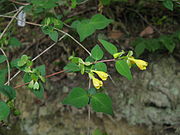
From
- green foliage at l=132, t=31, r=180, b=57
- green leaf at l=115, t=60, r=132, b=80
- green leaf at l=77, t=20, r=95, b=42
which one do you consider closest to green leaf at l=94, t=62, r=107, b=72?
green leaf at l=115, t=60, r=132, b=80

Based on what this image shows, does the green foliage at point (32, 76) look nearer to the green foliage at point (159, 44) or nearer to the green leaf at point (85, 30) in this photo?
the green leaf at point (85, 30)

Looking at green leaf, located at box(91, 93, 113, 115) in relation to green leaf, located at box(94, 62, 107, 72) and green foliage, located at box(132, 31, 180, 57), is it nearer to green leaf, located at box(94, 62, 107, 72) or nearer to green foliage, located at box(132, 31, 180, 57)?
green leaf, located at box(94, 62, 107, 72)

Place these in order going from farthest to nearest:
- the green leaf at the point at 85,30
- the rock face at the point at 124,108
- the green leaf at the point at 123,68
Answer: the rock face at the point at 124,108, the green leaf at the point at 85,30, the green leaf at the point at 123,68

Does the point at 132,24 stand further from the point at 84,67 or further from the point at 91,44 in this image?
the point at 84,67

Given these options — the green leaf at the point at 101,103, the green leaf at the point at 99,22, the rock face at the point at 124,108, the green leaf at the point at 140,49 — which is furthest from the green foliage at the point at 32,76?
the green leaf at the point at 140,49

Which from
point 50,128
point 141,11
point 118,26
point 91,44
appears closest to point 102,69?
point 91,44

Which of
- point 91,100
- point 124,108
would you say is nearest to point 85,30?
point 91,100
